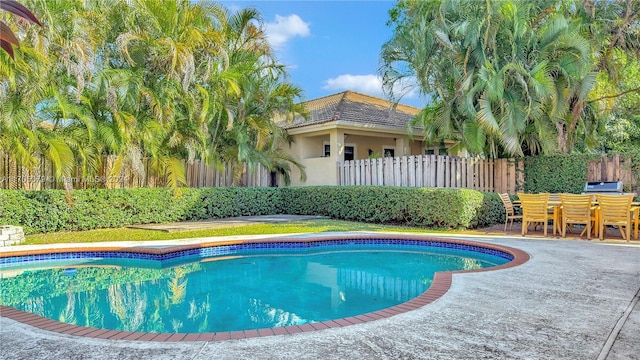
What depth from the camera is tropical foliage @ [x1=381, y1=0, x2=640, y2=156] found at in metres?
12.9

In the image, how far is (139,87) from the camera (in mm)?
12203

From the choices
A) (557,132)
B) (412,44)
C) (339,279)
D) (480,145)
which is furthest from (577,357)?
(557,132)

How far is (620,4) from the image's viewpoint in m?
14.3

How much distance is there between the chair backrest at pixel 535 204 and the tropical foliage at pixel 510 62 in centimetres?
249

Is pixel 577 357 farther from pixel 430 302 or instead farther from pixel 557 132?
pixel 557 132

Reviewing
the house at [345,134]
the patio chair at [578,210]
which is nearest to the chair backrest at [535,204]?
the patio chair at [578,210]

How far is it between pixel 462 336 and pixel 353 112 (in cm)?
1643

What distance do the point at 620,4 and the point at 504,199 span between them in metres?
8.19

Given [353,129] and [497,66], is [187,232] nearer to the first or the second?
[353,129]

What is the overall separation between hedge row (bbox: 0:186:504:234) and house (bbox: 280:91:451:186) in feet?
7.34

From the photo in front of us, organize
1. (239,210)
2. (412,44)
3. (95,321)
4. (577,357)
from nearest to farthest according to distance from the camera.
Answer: (577,357) → (95,321) → (412,44) → (239,210)

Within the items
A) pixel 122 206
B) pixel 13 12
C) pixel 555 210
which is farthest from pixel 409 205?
pixel 13 12

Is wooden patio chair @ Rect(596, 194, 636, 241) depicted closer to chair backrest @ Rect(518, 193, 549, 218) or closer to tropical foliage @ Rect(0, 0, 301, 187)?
chair backrest @ Rect(518, 193, 549, 218)

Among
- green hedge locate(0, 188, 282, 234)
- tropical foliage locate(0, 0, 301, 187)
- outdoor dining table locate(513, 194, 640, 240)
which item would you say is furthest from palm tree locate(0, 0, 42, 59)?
outdoor dining table locate(513, 194, 640, 240)
